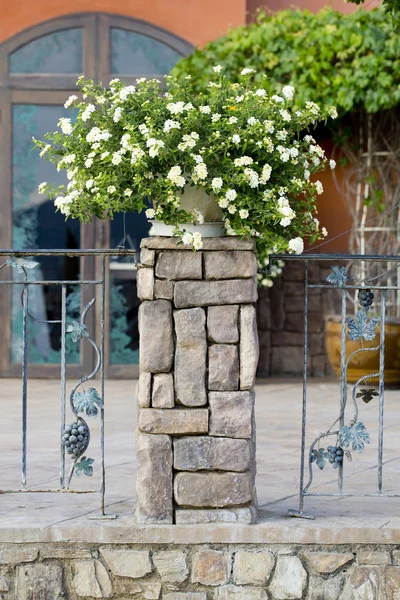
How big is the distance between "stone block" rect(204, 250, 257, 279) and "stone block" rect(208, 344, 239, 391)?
239 mm

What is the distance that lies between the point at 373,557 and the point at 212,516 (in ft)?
1.77

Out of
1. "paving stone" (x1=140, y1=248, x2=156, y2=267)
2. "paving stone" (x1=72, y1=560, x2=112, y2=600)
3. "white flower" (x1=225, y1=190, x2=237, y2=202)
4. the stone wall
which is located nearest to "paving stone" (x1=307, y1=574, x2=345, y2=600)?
the stone wall

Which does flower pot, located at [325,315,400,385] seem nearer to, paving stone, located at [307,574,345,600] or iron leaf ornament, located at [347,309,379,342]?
iron leaf ornament, located at [347,309,379,342]

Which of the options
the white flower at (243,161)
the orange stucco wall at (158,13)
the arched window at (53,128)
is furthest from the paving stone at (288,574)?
the orange stucco wall at (158,13)

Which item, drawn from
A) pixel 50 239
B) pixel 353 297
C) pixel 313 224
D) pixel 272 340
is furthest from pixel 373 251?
pixel 313 224

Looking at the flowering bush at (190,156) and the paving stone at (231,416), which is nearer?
the flowering bush at (190,156)

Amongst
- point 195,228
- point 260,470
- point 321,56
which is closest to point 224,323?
point 195,228

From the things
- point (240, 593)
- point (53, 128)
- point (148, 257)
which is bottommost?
point (240, 593)

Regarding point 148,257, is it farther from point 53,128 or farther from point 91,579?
point 53,128

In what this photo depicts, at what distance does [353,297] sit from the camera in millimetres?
8156

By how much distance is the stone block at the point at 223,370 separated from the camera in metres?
3.36

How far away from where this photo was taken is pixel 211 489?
336 centimetres

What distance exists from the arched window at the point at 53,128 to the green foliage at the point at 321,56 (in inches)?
16.5

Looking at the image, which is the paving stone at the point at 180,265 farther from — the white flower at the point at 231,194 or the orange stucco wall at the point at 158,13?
the orange stucco wall at the point at 158,13
